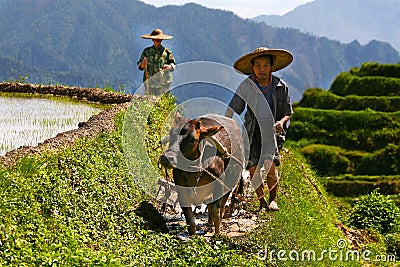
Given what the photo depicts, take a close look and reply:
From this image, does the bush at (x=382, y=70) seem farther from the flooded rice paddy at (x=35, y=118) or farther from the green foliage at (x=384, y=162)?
the flooded rice paddy at (x=35, y=118)

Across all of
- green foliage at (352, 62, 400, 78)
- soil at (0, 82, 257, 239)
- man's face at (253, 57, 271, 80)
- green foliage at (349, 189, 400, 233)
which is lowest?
green foliage at (349, 189, 400, 233)

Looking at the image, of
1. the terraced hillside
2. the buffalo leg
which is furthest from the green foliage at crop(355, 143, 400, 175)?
the buffalo leg

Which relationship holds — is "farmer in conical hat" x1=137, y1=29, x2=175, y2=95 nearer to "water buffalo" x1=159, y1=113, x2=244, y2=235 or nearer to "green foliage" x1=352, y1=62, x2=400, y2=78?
"water buffalo" x1=159, y1=113, x2=244, y2=235

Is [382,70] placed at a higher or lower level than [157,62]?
higher

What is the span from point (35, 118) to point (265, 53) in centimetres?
590

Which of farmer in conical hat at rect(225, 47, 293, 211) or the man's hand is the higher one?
the man's hand

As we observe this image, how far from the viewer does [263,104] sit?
7.09 m

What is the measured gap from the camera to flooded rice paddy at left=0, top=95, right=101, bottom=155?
31.0 feet

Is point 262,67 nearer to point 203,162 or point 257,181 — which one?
point 257,181

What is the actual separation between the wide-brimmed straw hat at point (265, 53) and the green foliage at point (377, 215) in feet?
17.6

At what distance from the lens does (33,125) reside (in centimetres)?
1091

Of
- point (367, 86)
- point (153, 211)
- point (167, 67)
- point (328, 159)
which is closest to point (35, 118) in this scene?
point (167, 67)

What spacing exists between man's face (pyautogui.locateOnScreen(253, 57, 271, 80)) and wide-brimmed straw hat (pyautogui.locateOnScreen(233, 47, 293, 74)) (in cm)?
8

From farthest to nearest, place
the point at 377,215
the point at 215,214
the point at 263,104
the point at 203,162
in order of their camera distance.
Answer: the point at 377,215 → the point at 263,104 → the point at 215,214 → the point at 203,162
